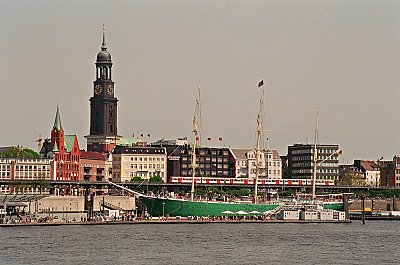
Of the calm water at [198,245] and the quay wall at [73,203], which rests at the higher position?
the quay wall at [73,203]

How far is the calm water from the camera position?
9238 centimetres

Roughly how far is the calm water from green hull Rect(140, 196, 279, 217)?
22.8 meters

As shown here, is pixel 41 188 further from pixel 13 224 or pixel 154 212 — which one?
pixel 13 224

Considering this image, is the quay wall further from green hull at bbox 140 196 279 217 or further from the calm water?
the calm water

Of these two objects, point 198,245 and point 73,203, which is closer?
point 198,245

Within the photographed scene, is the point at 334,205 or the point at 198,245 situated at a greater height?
the point at 334,205

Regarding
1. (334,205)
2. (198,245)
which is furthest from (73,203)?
(198,245)

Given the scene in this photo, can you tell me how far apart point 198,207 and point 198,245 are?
57.1 metres

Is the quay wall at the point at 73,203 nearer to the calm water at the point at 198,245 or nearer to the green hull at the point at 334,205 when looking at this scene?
the green hull at the point at 334,205

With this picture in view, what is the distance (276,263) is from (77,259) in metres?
15.3

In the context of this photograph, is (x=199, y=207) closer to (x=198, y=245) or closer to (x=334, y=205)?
(x=334, y=205)

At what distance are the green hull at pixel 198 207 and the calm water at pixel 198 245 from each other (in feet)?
74.9

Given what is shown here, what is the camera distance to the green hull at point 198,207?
534 feet

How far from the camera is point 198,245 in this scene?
349 ft
